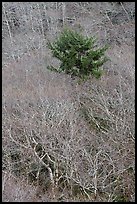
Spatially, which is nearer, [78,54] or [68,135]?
[68,135]

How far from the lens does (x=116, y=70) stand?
16.9 meters

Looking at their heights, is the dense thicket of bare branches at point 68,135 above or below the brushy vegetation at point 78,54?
below

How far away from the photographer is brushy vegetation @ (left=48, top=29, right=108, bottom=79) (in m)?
14.5

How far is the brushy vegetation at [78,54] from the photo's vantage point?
1455 cm

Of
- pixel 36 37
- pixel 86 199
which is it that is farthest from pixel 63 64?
pixel 36 37

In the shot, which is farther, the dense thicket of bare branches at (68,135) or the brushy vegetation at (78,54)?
the brushy vegetation at (78,54)

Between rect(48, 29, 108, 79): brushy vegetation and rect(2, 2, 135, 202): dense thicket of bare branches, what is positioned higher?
rect(48, 29, 108, 79): brushy vegetation

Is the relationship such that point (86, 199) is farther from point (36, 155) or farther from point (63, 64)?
point (63, 64)

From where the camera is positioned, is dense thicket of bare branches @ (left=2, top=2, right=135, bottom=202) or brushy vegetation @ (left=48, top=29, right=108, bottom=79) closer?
dense thicket of bare branches @ (left=2, top=2, right=135, bottom=202)

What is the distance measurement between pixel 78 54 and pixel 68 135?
338 cm

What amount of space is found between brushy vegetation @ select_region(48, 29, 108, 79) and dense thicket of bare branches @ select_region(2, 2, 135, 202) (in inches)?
24.4

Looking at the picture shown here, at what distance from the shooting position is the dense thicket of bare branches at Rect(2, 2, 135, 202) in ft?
40.2

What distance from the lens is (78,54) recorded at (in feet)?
48.3

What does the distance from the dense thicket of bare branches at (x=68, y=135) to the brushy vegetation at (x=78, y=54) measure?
620mm
